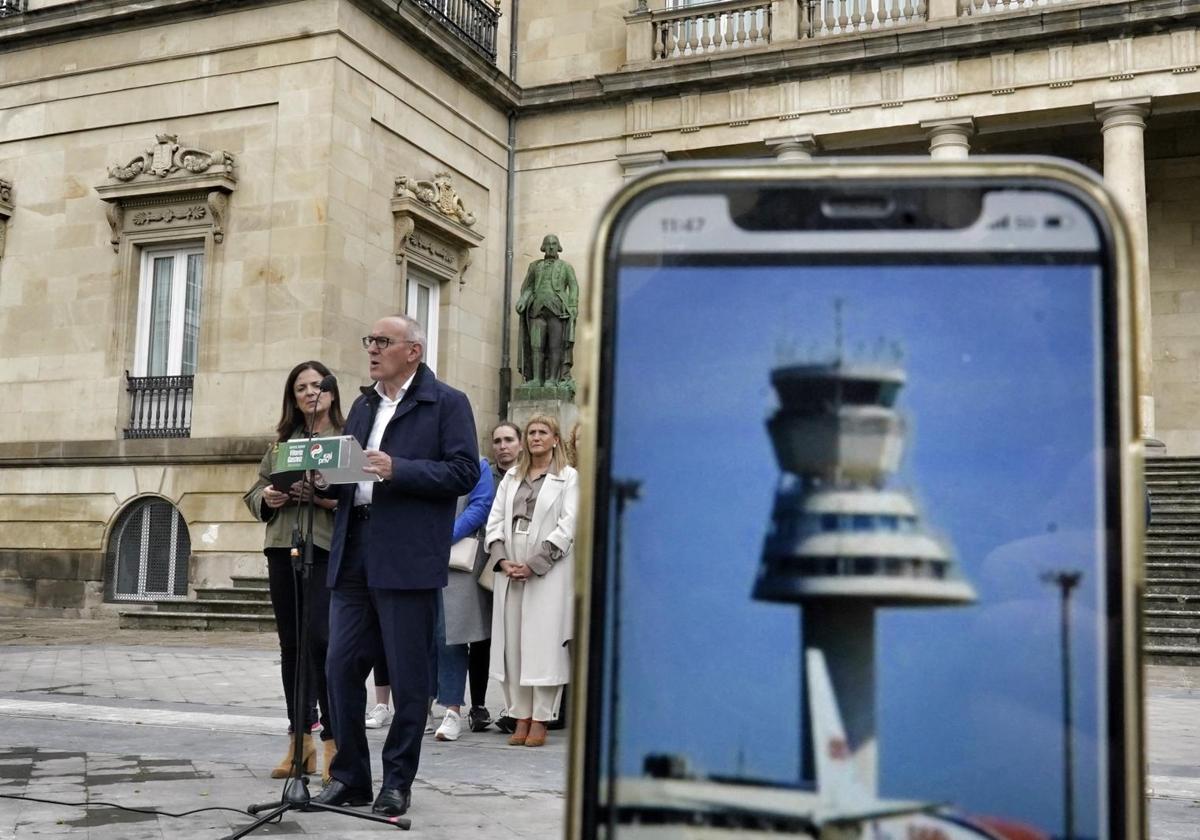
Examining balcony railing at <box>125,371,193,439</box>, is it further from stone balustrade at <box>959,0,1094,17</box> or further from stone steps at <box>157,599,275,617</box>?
stone balustrade at <box>959,0,1094,17</box>

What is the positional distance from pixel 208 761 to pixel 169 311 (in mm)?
13647

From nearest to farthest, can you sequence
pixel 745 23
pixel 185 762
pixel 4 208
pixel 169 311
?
pixel 185 762 → pixel 169 311 → pixel 4 208 → pixel 745 23

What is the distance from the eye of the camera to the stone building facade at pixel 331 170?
1797 cm

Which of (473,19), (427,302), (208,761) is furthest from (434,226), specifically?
(208,761)

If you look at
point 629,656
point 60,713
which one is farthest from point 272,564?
point 629,656

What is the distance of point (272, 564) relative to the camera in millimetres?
6078

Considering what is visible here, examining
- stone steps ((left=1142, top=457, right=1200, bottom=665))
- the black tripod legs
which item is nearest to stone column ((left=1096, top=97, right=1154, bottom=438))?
stone steps ((left=1142, top=457, right=1200, bottom=665))

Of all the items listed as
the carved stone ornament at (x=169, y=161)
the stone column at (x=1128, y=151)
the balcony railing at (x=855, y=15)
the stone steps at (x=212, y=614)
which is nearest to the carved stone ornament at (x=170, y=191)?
the carved stone ornament at (x=169, y=161)

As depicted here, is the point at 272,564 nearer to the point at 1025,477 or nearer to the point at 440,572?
the point at 440,572

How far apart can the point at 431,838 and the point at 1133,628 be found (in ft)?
11.4

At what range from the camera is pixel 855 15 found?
21375 mm

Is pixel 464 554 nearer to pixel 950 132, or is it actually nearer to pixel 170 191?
pixel 170 191

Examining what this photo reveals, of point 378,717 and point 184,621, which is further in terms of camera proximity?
point 184,621

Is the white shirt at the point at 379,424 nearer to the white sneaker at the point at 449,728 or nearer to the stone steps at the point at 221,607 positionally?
the white sneaker at the point at 449,728
